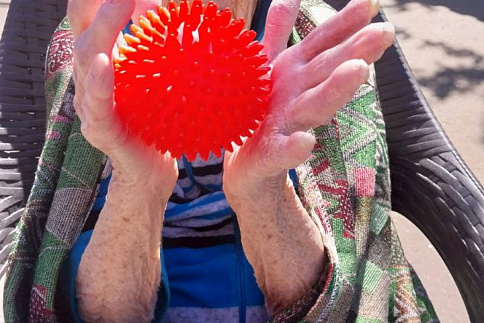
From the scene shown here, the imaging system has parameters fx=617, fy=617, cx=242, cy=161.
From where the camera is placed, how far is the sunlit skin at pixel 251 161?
2.00 feet

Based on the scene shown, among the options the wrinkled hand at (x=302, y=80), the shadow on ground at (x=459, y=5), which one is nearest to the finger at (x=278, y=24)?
the wrinkled hand at (x=302, y=80)

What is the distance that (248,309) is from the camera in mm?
1006

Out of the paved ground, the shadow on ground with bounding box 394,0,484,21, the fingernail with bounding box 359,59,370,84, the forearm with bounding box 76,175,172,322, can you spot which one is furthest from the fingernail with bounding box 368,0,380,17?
the shadow on ground with bounding box 394,0,484,21

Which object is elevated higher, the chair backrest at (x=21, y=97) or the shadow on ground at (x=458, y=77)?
the chair backrest at (x=21, y=97)

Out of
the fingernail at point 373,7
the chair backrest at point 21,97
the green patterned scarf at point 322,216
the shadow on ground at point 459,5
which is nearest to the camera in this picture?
the fingernail at point 373,7

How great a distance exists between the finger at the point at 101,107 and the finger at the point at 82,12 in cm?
8

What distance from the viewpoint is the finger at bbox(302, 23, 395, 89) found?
2.06 ft

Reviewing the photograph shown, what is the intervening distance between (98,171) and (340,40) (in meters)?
0.52

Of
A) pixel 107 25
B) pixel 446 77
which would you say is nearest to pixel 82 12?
pixel 107 25

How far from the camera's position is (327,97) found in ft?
2.04

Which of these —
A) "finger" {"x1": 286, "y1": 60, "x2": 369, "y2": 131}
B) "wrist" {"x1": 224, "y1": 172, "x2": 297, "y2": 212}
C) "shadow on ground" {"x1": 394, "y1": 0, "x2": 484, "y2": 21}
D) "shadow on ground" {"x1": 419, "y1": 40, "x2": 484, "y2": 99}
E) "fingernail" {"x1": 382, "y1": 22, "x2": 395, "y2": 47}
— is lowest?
"shadow on ground" {"x1": 419, "y1": 40, "x2": 484, "y2": 99}

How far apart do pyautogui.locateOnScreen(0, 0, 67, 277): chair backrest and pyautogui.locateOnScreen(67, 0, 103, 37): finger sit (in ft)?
2.73

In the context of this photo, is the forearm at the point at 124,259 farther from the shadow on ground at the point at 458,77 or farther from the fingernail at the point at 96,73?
the shadow on ground at the point at 458,77

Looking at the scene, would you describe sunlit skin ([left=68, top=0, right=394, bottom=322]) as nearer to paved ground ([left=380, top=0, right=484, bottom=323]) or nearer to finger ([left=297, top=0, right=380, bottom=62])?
finger ([left=297, top=0, right=380, bottom=62])
